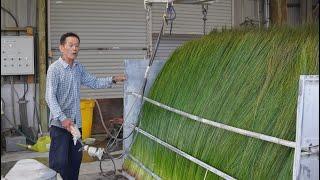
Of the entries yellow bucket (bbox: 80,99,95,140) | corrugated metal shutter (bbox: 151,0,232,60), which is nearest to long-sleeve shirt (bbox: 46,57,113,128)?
yellow bucket (bbox: 80,99,95,140)

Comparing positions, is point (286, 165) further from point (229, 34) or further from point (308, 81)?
point (229, 34)

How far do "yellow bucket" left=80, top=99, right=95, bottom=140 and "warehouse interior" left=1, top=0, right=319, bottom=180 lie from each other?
22mm

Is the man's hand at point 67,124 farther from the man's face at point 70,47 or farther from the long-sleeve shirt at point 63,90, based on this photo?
the man's face at point 70,47

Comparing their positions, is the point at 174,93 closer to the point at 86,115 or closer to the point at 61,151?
the point at 61,151

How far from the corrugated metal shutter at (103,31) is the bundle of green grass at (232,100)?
3293 mm

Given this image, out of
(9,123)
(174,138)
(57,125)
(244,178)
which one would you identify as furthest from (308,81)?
(9,123)

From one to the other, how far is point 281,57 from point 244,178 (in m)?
Result: 0.80

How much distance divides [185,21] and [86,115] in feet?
8.74

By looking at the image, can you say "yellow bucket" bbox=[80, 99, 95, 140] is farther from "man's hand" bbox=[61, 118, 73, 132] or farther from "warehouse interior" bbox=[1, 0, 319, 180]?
"man's hand" bbox=[61, 118, 73, 132]

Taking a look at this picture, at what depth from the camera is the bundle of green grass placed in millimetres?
2525

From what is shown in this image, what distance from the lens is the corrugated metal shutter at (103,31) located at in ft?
23.4

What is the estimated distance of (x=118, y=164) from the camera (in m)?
5.23

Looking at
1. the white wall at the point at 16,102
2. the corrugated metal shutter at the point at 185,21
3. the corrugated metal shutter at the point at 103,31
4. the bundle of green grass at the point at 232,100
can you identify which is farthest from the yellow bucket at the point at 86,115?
the bundle of green grass at the point at 232,100

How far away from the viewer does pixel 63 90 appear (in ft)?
12.5
